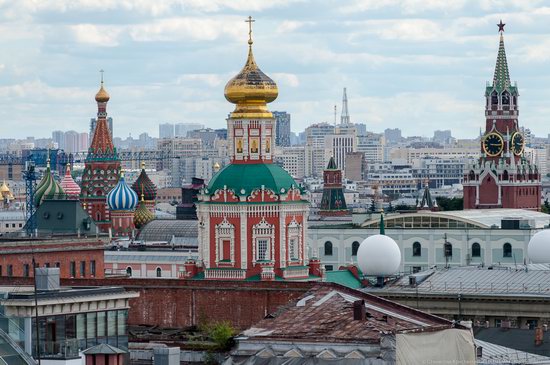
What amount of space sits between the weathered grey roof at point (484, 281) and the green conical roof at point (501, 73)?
6819cm

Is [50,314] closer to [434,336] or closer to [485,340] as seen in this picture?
[434,336]

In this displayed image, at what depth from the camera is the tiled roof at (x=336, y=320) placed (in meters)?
52.8

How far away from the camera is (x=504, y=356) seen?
186 feet

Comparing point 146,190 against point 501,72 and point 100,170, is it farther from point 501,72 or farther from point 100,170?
point 501,72

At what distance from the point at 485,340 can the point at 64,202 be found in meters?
57.2

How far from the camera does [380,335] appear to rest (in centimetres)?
5212

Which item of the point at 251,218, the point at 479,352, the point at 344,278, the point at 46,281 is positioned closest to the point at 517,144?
the point at 344,278

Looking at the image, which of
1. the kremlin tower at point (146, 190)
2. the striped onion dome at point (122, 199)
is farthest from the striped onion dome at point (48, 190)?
the kremlin tower at point (146, 190)

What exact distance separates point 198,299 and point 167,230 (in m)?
59.0

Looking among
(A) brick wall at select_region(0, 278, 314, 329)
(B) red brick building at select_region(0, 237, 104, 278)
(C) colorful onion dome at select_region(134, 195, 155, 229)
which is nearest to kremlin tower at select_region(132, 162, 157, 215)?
(C) colorful onion dome at select_region(134, 195, 155, 229)

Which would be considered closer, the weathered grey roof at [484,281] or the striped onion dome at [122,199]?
the weathered grey roof at [484,281]

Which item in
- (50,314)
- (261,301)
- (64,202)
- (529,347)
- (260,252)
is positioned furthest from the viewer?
(64,202)

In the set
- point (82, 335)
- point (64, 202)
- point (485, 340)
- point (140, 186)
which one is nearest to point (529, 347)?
point (485, 340)

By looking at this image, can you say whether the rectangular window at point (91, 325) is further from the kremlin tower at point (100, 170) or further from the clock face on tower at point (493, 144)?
the clock face on tower at point (493, 144)
